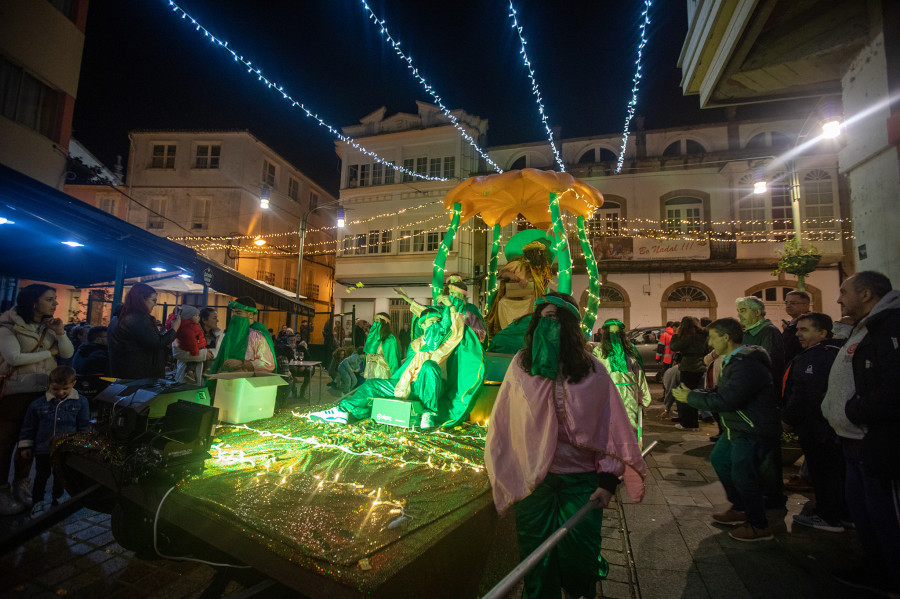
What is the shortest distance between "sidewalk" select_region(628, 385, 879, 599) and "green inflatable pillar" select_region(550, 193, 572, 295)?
8.61ft

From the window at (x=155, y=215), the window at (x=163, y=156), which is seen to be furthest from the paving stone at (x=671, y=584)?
the window at (x=163, y=156)

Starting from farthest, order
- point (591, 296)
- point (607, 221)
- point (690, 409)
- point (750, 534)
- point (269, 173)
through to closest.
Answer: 1. point (269, 173)
2. point (607, 221)
3. point (690, 409)
4. point (591, 296)
5. point (750, 534)

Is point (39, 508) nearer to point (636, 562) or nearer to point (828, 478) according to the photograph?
point (636, 562)

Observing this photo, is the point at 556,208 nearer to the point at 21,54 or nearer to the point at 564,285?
the point at 564,285

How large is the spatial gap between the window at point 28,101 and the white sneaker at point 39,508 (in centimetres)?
1031

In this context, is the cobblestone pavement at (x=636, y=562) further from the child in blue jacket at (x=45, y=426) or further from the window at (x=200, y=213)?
the window at (x=200, y=213)

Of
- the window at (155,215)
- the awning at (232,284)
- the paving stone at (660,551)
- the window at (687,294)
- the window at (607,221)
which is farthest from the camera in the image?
the window at (155,215)

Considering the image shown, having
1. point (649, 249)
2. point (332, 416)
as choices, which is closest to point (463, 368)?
point (332, 416)

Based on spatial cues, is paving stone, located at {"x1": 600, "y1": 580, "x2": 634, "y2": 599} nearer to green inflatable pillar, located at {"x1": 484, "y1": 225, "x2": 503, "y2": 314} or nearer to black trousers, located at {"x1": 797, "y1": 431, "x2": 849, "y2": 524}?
black trousers, located at {"x1": 797, "y1": 431, "x2": 849, "y2": 524}

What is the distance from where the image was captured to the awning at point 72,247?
577 cm

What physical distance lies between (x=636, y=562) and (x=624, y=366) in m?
2.78

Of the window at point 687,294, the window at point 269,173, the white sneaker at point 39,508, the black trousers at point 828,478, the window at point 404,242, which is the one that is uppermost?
the window at point 269,173

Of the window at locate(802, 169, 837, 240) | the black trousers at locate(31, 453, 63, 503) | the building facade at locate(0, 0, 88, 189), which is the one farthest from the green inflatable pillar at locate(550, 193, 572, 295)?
the window at locate(802, 169, 837, 240)

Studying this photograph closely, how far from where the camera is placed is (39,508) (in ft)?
12.8
